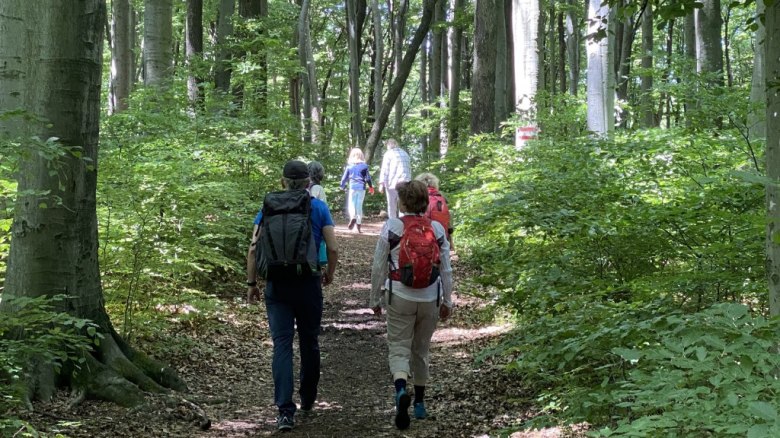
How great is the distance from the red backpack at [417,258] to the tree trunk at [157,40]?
731 centimetres

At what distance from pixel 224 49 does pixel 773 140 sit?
1167 centimetres

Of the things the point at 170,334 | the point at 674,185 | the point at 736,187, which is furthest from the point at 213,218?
the point at 736,187

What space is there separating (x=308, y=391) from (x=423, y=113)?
78.8 feet

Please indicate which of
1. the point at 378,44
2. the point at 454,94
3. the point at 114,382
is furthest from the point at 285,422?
the point at 378,44

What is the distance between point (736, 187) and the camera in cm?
480

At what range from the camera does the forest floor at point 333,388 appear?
5.00 meters

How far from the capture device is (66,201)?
5.07 meters

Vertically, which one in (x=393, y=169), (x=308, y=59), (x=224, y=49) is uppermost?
(x=308, y=59)

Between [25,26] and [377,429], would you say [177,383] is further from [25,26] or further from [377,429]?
[25,26]

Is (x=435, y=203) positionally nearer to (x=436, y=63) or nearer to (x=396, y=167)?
(x=396, y=167)

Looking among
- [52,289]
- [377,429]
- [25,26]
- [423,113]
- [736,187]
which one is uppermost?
[423,113]

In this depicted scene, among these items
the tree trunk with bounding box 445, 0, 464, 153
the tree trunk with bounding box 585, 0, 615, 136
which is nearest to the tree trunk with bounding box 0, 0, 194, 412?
the tree trunk with bounding box 585, 0, 615, 136

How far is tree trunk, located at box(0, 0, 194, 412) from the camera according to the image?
16.1 feet

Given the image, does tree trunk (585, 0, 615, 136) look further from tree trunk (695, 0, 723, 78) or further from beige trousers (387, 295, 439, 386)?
beige trousers (387, 295, 439, 386)
